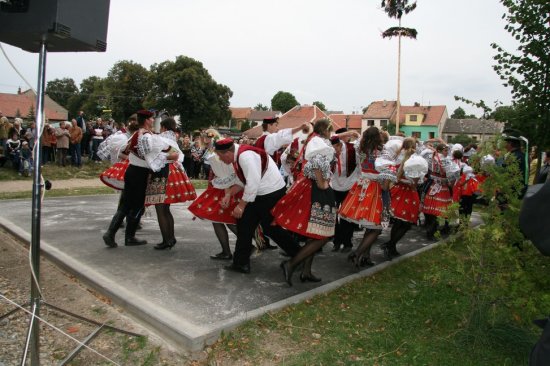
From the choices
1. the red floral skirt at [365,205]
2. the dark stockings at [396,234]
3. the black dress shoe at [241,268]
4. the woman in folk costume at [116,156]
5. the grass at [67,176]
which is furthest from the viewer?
the grass at [67,176]

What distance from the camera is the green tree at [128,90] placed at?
165 ft

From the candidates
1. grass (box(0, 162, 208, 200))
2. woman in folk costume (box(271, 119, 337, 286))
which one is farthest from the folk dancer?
grass (box(0, 162, 208, 200))

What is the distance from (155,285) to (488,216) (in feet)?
11.0

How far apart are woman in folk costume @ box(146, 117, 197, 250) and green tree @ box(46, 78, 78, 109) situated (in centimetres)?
9434

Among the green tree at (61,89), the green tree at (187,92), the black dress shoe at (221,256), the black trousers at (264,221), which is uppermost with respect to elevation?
the green tree at (61,89)

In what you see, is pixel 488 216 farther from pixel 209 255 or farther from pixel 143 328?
pixel 209 255

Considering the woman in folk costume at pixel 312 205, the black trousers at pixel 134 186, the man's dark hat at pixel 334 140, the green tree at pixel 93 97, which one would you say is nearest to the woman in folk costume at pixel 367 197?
the man's dark hat at pixel 334 140

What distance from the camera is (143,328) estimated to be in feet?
12.3

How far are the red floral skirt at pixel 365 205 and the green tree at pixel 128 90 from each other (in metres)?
47.6

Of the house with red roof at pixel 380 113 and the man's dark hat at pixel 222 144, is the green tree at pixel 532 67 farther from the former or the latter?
the house with red roof at pixel 380 113

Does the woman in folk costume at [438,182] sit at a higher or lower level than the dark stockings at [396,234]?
higher

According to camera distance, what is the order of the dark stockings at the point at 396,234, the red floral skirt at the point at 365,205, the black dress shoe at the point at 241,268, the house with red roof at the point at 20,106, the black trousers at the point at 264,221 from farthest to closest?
1. the house with red roof at the point at 20,106
2. the dark stockings at the point at 396,234
3. the red floral skirt at the point at 365,205
4. the black dress shoe at the point at 241,268
5. the black trousers at the point at 264,221

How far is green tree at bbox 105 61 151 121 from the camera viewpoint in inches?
1984

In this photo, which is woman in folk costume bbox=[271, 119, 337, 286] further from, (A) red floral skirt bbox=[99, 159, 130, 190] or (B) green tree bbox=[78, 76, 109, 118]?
(B) green tree bbox=[78, 76, 109, 118]
